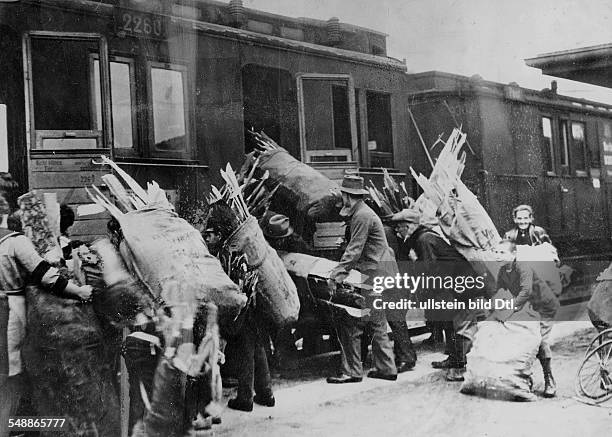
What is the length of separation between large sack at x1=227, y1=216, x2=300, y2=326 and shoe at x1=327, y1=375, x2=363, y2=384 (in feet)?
2.06

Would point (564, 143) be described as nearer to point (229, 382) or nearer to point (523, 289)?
point (523, 289)

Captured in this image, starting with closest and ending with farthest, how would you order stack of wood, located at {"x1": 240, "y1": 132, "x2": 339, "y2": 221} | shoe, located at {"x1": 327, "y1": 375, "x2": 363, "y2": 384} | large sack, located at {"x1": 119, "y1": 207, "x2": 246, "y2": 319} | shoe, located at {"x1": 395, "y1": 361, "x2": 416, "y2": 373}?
large sack, located at {"x1": 119, "y1": 207, "x2": 246, "y2": 319} → stack of wood, located at {"x1": 240, "y1": 132, "x2": 339, "y2": 221} → shoe, located at {"x1": 327, "y1": 375, "x2": 363, "y2": 384} → shoe, located at {"x1": 395, "y1": 361, "x2": 416, "y2": 373}

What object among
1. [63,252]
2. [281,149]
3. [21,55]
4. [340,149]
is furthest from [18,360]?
[340,149]

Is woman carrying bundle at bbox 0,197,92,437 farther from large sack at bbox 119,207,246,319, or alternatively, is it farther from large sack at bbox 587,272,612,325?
large sack at bbox 587,272,612,325

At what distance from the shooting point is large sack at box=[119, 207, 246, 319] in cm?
366

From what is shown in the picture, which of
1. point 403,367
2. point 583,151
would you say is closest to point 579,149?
point 583,151

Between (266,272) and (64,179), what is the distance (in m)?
1.46

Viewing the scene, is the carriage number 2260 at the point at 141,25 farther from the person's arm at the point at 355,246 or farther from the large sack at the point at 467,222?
the large sack at the point at 467,222

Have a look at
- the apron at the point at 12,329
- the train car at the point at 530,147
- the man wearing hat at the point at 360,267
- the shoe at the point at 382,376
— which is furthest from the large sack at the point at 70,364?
the train car at the point at 530,147

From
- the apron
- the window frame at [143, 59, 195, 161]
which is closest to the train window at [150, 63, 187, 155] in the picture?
the window frame at [143, 59, 195, 161]

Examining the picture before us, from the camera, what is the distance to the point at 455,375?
453 centimetres

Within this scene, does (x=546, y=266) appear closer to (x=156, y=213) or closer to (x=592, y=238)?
(x=592, y=238)

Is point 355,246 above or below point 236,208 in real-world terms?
below

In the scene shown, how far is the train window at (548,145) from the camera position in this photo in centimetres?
500
